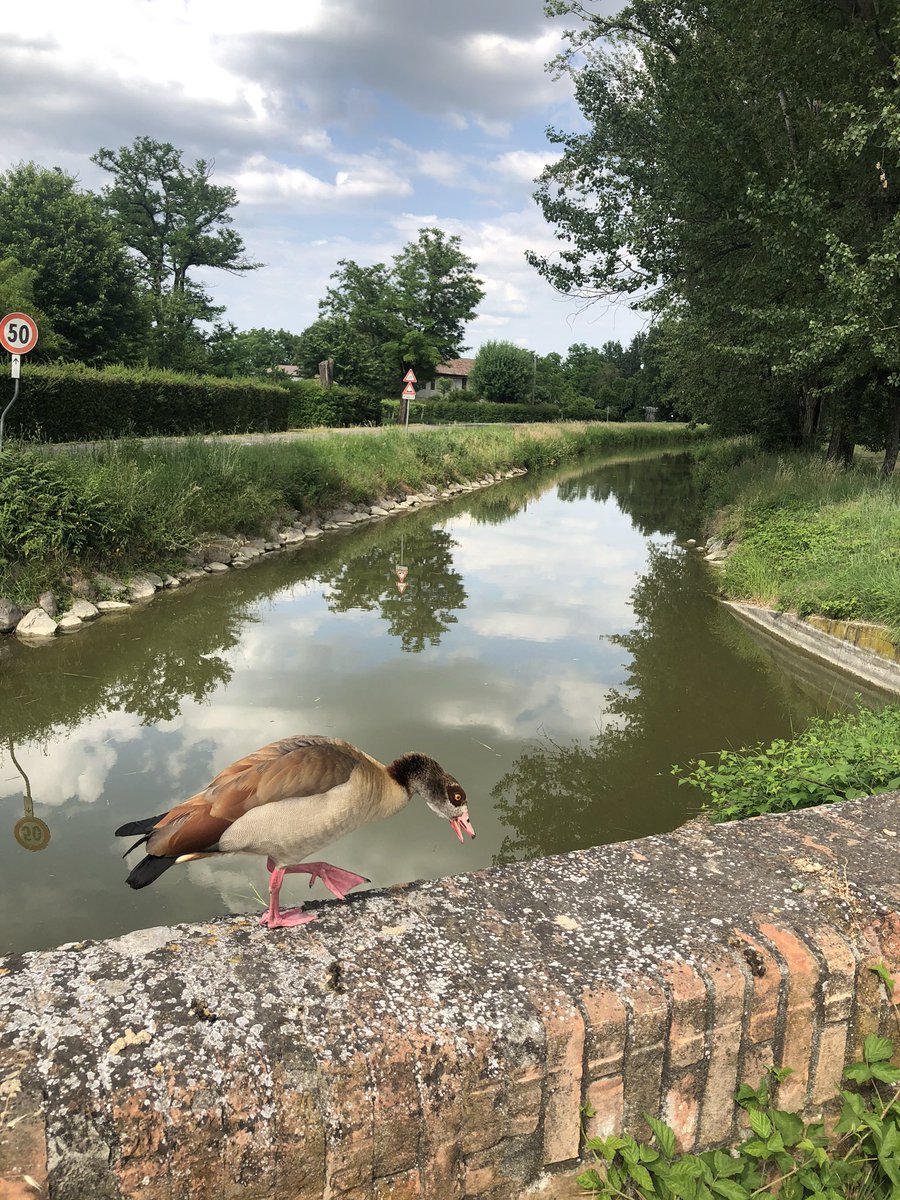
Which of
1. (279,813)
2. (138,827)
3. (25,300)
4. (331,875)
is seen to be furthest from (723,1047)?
(25,300)

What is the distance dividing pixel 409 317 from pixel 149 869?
191 ft

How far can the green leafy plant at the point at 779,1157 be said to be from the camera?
1.75 meters

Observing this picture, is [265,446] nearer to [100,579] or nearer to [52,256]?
[100,579]

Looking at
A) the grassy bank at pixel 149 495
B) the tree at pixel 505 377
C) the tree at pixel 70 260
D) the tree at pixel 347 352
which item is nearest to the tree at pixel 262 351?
the tree at pixel 347 352

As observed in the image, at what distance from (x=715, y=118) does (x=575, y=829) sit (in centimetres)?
1428

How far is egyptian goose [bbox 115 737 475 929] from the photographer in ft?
6.60

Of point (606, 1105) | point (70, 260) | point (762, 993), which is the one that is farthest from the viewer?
point (70, 260)

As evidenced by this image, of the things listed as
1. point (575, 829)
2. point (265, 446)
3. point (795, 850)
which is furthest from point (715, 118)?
point (795, 850)

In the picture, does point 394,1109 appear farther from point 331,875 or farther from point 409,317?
point 409,317

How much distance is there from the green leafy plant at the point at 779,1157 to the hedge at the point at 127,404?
15845mm

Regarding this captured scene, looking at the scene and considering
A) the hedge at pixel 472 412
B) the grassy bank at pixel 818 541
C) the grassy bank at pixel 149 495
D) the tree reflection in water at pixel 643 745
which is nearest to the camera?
the tree reflection in water at pixel 643 745

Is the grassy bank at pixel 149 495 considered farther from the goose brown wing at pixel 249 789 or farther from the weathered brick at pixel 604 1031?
the weathered brick at pixel 604 1031

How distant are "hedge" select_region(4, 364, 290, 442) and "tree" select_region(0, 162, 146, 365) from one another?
10463 millimetres

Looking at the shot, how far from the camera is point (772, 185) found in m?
14.3
